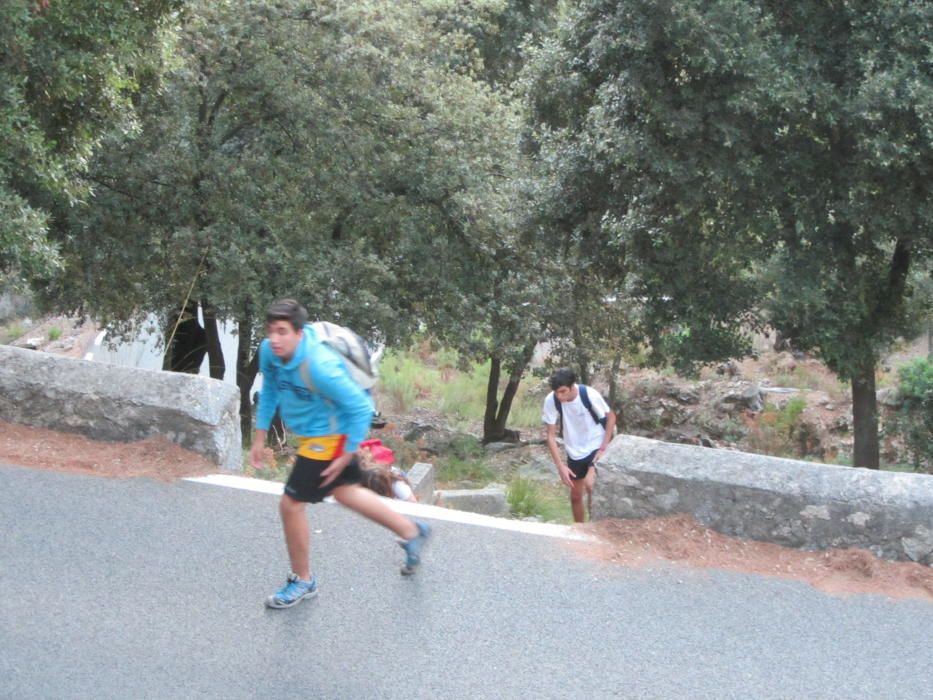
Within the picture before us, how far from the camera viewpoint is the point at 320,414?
15.1 ft

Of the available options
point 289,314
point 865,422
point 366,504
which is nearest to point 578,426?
point 366,504

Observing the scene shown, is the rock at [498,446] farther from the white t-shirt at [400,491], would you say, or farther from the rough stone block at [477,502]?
the white t-shirt at [400,491]

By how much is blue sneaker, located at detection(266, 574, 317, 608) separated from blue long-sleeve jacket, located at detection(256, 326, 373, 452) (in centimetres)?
74

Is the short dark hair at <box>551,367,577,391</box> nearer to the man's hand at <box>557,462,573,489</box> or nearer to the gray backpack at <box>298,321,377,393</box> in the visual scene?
the man's hand at <box>557,462,573,489</box>

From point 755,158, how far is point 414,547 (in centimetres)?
693

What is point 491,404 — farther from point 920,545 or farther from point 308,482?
point 308,482

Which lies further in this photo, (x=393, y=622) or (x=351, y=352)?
(x=393, y=622)

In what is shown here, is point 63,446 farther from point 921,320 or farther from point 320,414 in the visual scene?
point 921,320

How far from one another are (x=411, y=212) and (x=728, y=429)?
391 inches

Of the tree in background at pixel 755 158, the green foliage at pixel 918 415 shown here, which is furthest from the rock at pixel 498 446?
the green foliage at pixel 918 415

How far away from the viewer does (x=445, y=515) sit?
611cm

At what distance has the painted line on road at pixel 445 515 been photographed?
5.89m

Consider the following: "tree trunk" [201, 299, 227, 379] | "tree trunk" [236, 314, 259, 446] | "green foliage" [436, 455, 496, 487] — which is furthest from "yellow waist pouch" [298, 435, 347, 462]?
"tree trunk" [201, 299, 227, 379]

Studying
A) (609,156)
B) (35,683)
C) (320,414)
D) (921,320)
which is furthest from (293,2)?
(35,683)
